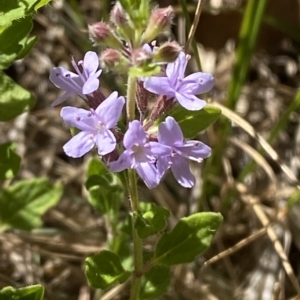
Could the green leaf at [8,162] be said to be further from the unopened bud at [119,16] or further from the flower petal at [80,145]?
the unopened bud at [119,16]

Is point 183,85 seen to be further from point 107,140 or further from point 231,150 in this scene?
point 231,150

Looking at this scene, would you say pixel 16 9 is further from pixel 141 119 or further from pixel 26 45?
pixel 141 119

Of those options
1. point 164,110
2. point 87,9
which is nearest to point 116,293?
point 164,110

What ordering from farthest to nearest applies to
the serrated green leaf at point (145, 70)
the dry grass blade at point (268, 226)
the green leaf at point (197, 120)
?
the dry grass blade at point (268, 226), the green leaf at point (197, 120), the serrated green leaf at point (145, 70)

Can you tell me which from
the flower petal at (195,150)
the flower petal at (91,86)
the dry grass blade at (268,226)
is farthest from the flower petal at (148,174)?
the dry grass blade at (268,226)

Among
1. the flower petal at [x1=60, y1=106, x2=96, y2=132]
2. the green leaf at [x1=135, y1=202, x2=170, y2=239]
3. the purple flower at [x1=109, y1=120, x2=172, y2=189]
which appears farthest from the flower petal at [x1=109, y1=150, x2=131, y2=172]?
the green leaf at [x1=135, y1=202, x2=170, y2=239]

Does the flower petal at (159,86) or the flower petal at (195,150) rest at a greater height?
the flower petal at (159,86)
